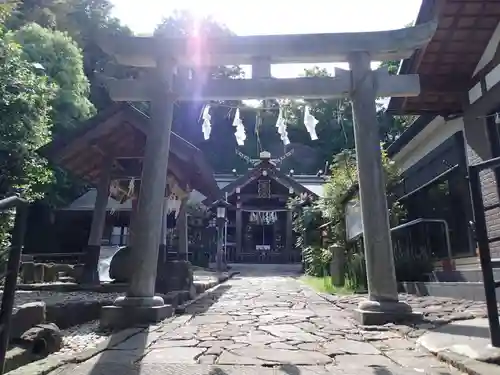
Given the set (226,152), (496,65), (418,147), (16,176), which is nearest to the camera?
(496,65)

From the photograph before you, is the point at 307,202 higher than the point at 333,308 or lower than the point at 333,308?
higher

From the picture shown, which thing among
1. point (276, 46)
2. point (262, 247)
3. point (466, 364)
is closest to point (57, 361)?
point (466, 364)

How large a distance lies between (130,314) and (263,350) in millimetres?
2066

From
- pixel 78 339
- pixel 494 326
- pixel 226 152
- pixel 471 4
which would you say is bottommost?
pixel 78 339

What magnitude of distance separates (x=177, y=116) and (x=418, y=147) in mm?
29061

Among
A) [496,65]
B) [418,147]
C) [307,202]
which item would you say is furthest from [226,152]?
[496,65]

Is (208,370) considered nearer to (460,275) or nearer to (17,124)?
(460,275)

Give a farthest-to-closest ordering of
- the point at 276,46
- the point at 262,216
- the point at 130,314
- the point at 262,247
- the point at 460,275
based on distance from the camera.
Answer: the point at 262,216
the point at 262,247
the point at 460,275
the point at 276,46
the point at 130,314

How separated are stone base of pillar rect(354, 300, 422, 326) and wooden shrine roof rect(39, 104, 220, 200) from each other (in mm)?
4612

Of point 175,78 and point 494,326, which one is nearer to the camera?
point 494,326

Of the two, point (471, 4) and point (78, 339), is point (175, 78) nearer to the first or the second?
point (78, 339)

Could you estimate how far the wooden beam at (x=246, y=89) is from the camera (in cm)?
566

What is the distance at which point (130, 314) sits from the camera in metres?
4.79

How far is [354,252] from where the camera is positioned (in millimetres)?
10469
